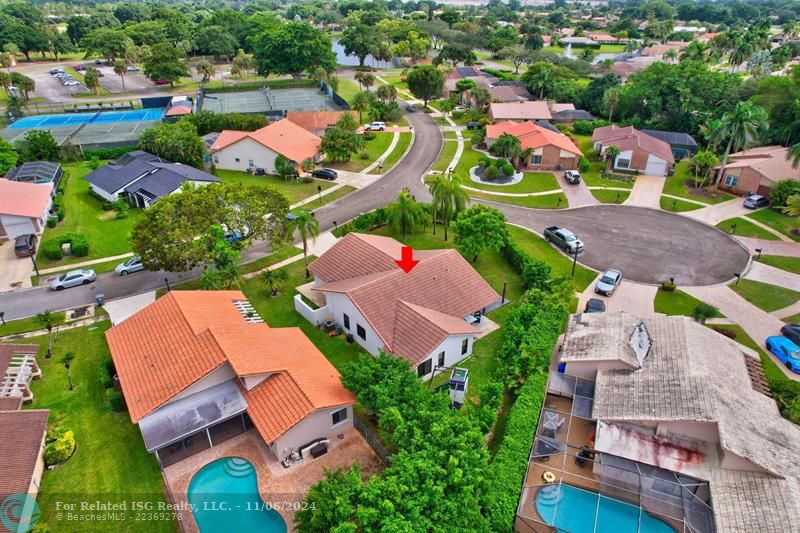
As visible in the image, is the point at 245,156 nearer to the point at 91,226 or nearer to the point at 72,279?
the point at 91,226

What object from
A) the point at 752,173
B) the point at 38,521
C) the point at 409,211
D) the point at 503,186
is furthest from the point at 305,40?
the point at 38,521

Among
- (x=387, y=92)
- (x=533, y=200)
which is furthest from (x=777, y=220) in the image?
(x=387, y=92)

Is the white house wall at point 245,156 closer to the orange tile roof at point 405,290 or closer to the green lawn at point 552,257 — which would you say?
the orange tile roof at point 405,290

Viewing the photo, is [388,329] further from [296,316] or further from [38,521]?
[38,521]

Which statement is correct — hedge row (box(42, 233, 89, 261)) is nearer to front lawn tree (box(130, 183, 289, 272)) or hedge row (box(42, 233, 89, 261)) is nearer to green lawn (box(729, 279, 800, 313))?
front lawn tree (box(130, 183, 289, 272))

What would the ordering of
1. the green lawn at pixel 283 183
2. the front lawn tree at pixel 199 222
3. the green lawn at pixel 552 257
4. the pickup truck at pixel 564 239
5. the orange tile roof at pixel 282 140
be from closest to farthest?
the front lawn tree at pixel 199 222, the green lawn at pixel 552 257, the pickup truck at pixel 564 239, the green lawn at pixel 283 183, the orange tile roof at pixel 282 140

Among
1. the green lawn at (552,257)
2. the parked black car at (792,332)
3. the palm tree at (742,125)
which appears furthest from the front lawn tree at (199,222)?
the palm tree at (742,125)
